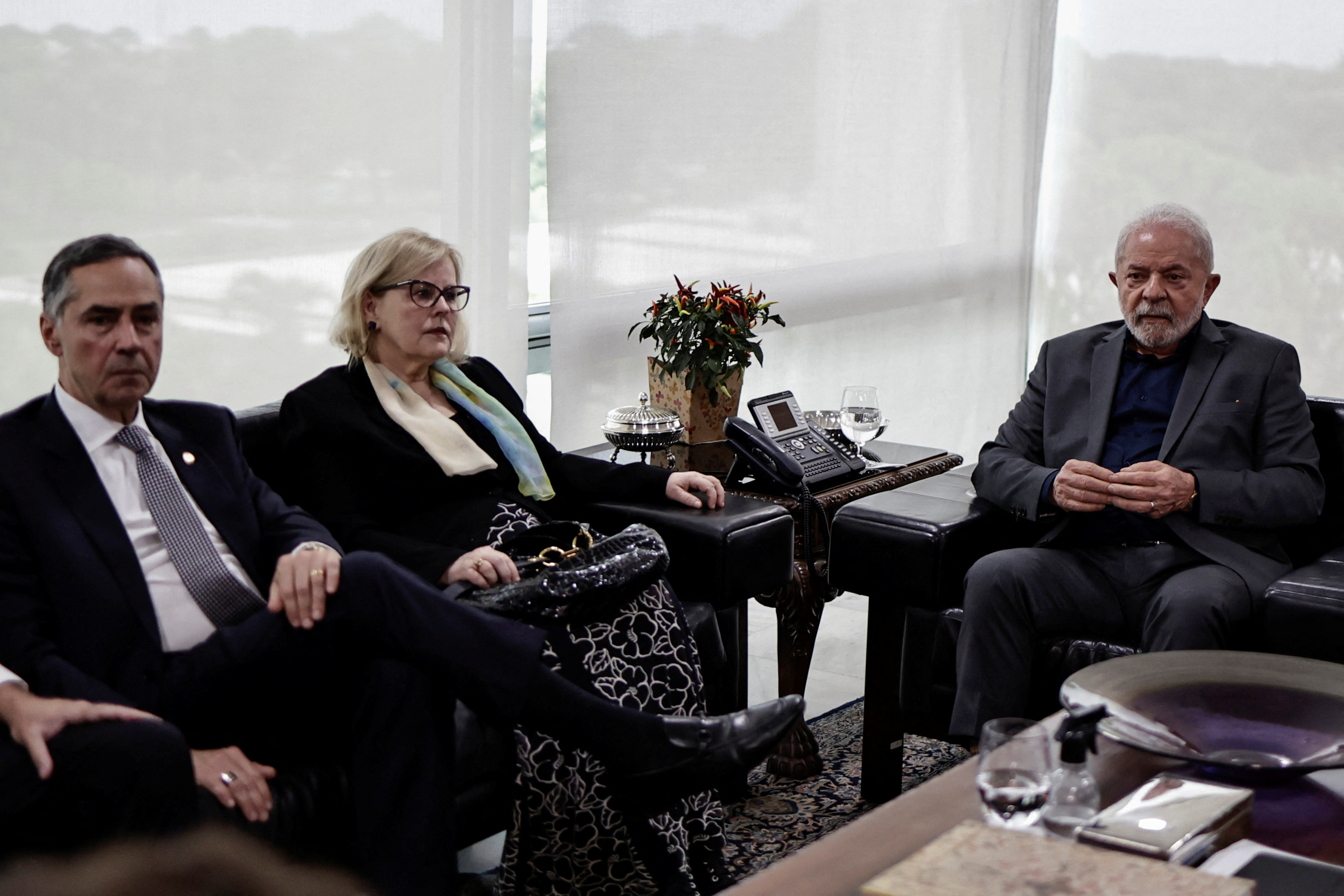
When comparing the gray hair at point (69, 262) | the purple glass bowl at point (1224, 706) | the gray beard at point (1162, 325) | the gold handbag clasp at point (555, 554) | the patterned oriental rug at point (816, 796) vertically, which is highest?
the gray hair at point (69, 262)

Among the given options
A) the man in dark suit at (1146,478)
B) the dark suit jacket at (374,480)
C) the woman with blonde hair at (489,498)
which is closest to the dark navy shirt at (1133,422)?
the man in dark suit at (1146,478)

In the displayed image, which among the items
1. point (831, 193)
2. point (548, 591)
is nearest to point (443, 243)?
point (548, 591)

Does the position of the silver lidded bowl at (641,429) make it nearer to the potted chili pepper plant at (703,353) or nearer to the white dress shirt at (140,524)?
the potted chili pepper plant at (703,353)

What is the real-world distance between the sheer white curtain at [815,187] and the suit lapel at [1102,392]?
58.2 inches

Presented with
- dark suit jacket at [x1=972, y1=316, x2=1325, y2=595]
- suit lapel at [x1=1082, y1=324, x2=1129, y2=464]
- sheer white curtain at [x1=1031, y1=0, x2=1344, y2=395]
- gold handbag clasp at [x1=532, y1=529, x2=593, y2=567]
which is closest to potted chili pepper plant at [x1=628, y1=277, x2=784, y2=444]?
dark suit jacket at [x1=972, y1=316, x2=1325, y2=595]

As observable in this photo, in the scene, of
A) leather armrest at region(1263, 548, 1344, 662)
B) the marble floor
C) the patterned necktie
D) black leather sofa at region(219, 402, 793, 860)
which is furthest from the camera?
the marble floor

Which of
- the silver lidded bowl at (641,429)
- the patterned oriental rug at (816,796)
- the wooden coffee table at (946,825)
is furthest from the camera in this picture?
the silver lidded bowl at (641,429)

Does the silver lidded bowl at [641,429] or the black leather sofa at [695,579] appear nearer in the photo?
the black leather sofa at [695,579]

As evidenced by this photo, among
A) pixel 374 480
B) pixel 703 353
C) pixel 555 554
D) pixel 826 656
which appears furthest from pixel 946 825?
pixel 826 656

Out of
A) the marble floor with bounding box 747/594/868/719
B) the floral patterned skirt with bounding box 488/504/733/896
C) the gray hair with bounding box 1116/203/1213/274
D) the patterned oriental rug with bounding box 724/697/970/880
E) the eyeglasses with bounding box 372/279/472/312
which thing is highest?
the gray hair with bounding box 1116/203/1213/274

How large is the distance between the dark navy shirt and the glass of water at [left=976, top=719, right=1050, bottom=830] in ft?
4.32

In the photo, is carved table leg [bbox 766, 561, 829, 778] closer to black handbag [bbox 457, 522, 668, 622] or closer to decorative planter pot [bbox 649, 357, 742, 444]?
decorative planter pot [bbox 649, 357, 742, 444]

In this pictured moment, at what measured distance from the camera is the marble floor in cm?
369

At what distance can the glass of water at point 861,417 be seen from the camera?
3459mm
